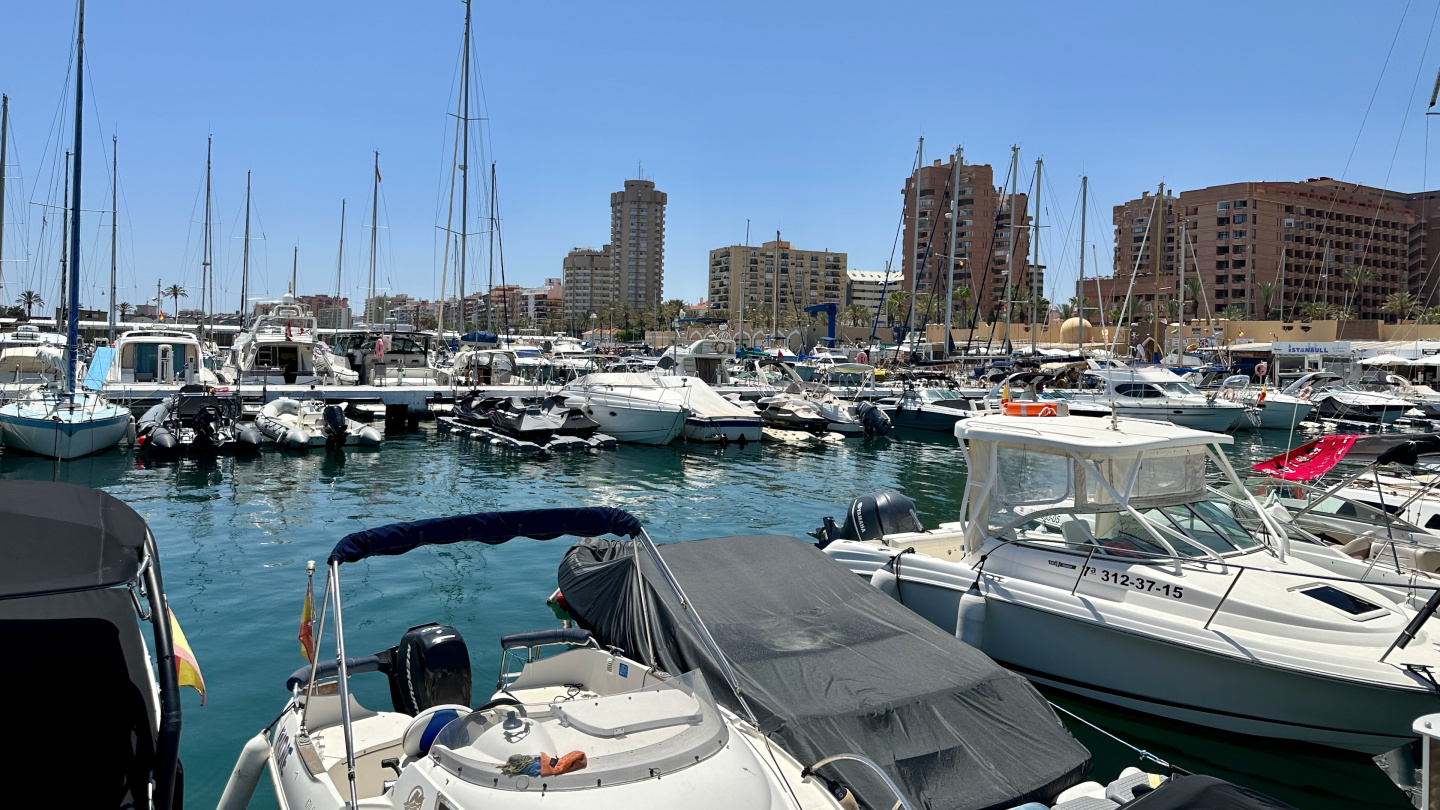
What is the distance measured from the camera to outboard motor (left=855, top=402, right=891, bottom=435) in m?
38.7

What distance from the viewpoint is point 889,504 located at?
12938mm

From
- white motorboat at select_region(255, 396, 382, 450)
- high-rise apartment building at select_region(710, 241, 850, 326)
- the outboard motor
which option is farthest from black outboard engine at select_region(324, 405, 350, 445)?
high-rise apartment building at select_region(710, 241, 850, 326)

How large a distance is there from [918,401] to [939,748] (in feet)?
117

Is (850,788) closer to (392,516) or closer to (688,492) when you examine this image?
(392,516)

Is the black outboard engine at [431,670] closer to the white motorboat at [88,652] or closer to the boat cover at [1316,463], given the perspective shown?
the white motorboat at [88,652]

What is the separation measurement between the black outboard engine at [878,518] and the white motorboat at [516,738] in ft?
18.1

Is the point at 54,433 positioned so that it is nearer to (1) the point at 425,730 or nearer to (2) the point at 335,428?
(2) the point at 335,428

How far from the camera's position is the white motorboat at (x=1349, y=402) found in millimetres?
39500

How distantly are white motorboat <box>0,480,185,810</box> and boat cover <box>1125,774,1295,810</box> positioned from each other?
4.85m

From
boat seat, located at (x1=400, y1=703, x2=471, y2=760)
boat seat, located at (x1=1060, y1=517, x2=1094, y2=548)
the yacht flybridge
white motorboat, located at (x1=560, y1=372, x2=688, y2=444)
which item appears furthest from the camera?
white motorboat, located at (x1=560, y1=372, x2=688, y2=444)

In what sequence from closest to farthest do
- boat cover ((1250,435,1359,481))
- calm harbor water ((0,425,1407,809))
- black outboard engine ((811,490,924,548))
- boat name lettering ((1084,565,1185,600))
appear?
1. calm harbor water ((0,425,1407,809))
2. boat name lettering ((1084,565,1185,600))
3. boat cover ((1250,435,1359,481))
4. black outboard engine ((811,490,924,548))

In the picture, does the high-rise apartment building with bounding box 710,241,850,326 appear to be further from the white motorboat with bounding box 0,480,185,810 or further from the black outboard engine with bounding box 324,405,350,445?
the white motorboat with bounding box 0,480,185,810

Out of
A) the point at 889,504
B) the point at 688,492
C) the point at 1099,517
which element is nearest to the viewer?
the point at 1099,517

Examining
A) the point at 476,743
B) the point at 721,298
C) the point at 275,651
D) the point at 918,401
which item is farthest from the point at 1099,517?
the point at 721,298
